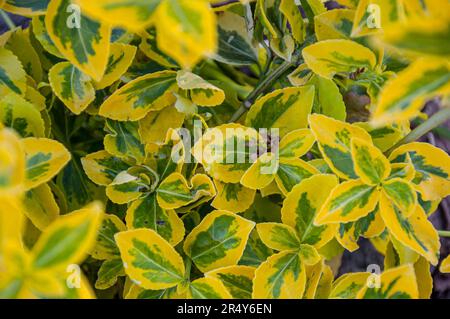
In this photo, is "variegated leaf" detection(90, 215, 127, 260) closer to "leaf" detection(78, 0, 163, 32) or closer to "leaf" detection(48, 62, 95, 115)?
"leaf" detection(48, 62, 95, 115)

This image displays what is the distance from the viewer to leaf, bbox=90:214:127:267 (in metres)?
0.45

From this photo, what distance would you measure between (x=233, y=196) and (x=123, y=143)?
10 cm

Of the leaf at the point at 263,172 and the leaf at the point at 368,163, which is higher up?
the leaf at the point at 368,163

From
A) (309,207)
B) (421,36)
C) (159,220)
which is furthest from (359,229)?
(421,36)

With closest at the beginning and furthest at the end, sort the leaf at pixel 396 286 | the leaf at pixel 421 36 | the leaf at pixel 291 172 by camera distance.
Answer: the leaf at pixel 421 36 < the leaf at pixel 396 286 < the leaf at pixel 291 172

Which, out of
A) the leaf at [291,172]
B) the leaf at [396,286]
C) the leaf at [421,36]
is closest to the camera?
the leaf at [421,36]

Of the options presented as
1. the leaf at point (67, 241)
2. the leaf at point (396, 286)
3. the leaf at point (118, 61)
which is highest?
the leaf at point (67, 241)

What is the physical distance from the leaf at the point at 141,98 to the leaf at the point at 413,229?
187 millimetres

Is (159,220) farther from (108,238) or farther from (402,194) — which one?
(402,194)

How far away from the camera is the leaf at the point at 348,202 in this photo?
0.37m

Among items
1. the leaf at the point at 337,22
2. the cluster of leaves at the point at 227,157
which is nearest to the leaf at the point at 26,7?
the cluster of leaves at the point at 227,157

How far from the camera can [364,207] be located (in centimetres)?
38

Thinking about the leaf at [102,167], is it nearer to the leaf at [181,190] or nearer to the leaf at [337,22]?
the leaf at [181,190]
